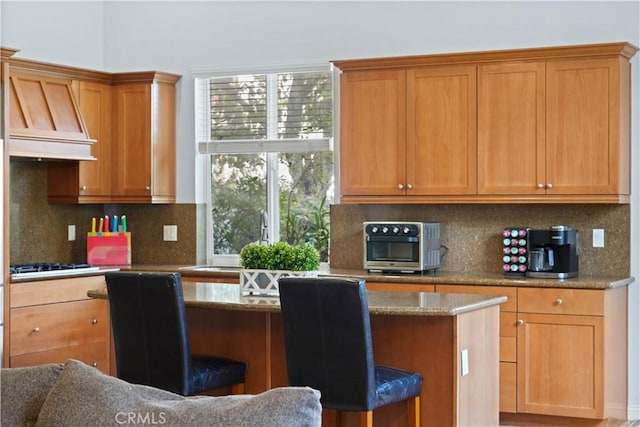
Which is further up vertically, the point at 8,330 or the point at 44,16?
the point at 44,16

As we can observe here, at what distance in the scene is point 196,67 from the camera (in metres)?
6.94

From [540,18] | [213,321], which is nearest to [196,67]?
[540,18]

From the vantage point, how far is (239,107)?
6.90m

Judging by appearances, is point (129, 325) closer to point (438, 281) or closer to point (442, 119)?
point (438, 281)

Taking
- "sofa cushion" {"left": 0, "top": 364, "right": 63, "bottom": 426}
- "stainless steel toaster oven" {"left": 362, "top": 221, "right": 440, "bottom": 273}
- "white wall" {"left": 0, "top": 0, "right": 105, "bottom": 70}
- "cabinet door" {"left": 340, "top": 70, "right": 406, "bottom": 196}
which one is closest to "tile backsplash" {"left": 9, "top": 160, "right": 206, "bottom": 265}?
"white wall" {"left": 0, "top": 0, "right": 105, "bottom": 70}

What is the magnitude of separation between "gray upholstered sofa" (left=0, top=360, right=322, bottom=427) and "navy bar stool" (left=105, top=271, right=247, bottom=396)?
1494mm

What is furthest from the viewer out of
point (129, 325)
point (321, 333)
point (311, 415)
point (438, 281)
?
point (438, 281)

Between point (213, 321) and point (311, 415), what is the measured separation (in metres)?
2.49

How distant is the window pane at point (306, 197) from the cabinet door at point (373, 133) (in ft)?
1.69

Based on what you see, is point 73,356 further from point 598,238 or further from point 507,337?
point 598,238

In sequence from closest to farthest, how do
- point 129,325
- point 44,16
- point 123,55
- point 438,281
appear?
point 129,325 < point 438,281 < point 44,16 < point 123,55

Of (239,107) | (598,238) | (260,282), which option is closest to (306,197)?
(239,107)

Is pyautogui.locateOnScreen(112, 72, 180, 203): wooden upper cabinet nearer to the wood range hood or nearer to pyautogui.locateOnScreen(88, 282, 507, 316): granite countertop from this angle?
the wood range hood

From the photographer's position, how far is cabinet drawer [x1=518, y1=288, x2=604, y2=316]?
5.23 m
